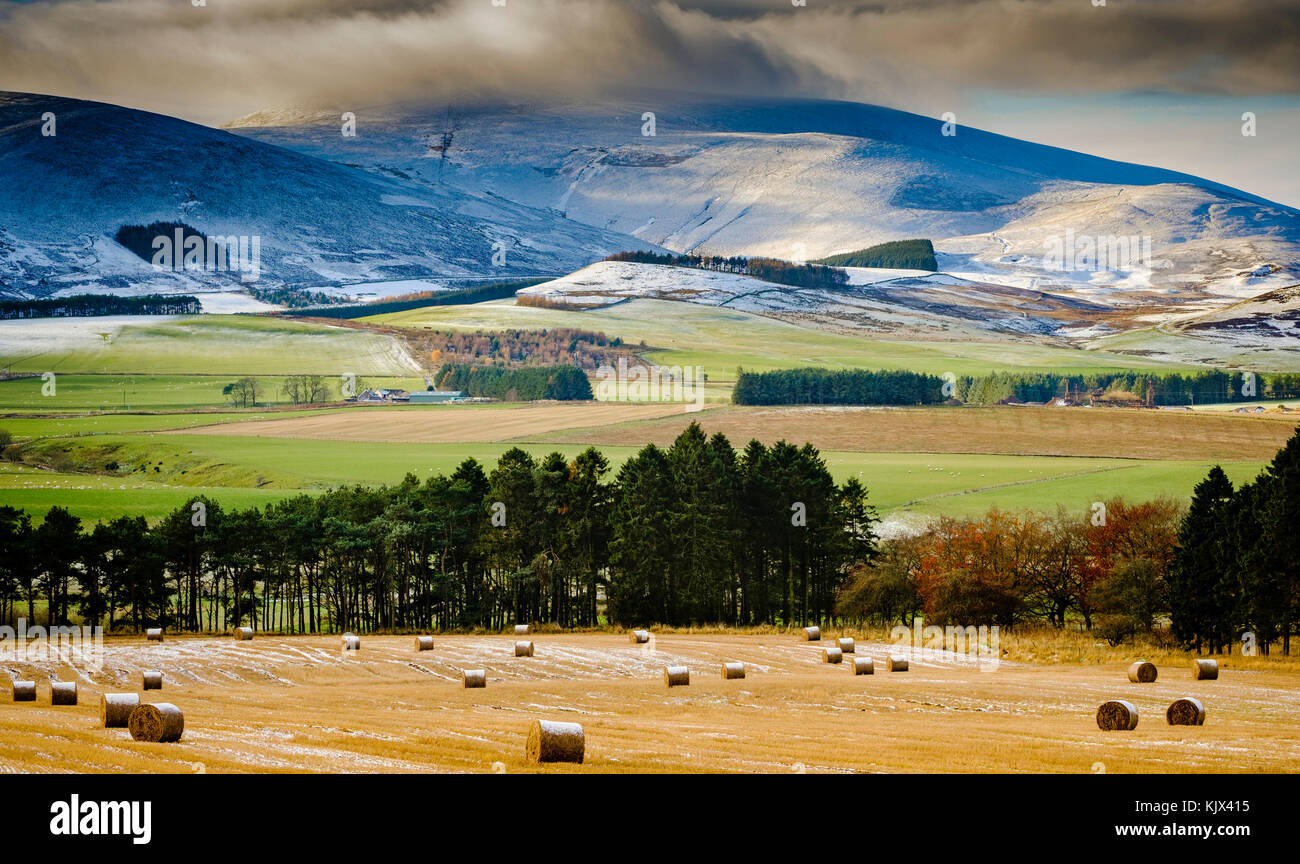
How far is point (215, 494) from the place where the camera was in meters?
102

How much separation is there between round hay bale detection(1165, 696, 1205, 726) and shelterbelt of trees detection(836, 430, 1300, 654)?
102 feet

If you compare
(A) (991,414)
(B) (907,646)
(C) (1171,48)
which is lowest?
(B) (907,646)

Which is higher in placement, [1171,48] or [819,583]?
[1171,48]

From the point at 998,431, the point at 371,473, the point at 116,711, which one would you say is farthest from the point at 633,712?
the point at 998,431

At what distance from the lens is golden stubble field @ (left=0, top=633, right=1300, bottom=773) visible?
68.0 ft

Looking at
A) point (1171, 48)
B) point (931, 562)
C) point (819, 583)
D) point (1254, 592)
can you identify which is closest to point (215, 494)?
point (819, 583)

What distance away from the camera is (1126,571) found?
63.2 metres

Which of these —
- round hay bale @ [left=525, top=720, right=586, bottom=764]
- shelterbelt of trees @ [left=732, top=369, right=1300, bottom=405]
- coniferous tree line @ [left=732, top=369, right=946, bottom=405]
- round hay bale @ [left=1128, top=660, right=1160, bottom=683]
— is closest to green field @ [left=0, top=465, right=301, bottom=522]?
coniferous tree line @ [left=732, top=369, right=946, bottom=405]

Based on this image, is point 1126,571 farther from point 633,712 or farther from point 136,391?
point 136,391
